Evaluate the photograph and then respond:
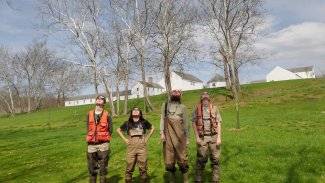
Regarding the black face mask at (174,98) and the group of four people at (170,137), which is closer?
the group of four people at (170,137)

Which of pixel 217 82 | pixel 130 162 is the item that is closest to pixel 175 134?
pixel 130 162

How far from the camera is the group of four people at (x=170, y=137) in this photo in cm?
875

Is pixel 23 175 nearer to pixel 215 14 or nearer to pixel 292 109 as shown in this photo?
pixel 292 109

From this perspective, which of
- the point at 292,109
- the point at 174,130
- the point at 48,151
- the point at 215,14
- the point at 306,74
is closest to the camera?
the point at 174,130

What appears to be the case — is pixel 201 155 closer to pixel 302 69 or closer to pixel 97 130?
pixel 97 130

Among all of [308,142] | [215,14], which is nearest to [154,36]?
[215,14]

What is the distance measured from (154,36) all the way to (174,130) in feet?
113

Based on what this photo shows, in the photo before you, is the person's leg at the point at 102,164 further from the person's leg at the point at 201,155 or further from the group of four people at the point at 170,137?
the person's leg at the point at 201,155

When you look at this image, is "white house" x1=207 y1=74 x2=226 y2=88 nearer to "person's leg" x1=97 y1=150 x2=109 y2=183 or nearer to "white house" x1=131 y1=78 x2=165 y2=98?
"white house" x1=131 y1=78 x2=165 y2=98

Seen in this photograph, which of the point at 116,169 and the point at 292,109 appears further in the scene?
the point at 292,109

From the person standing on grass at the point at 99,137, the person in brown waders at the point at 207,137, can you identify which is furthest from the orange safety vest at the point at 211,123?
the person standing on grass at the point at 99,137

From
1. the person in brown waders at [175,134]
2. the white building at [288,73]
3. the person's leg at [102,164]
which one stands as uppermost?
the white building at [288,73]

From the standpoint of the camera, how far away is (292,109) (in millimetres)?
32750

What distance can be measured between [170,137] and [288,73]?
12410 cm
